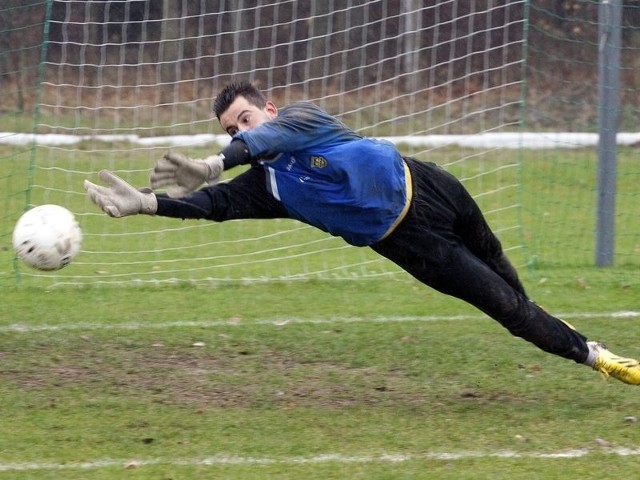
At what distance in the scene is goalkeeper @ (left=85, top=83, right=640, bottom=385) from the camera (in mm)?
5766

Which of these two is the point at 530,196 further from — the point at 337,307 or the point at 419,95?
the point at 337,307

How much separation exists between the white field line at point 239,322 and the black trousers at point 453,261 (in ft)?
6.66

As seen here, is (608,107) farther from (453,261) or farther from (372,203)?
(372,203)

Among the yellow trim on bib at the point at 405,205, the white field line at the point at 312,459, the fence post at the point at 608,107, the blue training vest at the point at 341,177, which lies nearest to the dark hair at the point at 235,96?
the blue training vest at the point at 341,177

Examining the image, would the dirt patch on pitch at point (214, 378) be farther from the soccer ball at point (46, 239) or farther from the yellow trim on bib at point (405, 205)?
the yellow trim on bib at point (405, 205)

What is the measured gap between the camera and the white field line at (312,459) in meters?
5.12

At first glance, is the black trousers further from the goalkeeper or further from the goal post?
the goal post

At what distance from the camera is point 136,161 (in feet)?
41.5

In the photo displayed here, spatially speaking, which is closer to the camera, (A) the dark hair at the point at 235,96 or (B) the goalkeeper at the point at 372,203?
(B) the goalkeeper at the point at 372,203

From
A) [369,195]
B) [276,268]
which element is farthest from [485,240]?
[276,268]

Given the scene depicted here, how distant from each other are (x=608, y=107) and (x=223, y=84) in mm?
4457

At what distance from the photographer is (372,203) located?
19.0ft

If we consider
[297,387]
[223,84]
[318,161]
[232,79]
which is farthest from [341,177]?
[223,84]

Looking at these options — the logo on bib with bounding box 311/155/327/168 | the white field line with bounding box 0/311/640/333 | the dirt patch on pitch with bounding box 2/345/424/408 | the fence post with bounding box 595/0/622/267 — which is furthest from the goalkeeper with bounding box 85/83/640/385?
the fence post with bounding box 595/0/622/267
